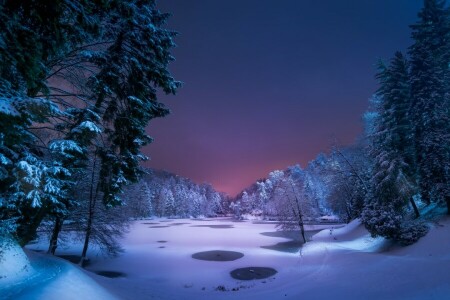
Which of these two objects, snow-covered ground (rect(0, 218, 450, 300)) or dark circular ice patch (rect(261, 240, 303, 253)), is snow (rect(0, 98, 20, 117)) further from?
dark circular ice patch (rect(261, 240, 303, 253))

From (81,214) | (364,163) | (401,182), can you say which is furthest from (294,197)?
(81,214)

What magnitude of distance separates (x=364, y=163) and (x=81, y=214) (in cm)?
3571

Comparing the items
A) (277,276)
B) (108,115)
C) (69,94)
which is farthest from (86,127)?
(277,276)

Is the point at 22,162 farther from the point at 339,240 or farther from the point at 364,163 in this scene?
the point at 364,163

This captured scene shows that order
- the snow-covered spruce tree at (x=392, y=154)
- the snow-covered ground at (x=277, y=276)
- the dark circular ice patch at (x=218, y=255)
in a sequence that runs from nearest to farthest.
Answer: the snow-covered ground at (x=277, y=276)
the snow-covered spruce tree at (x=392, y=154)
the dark circular ice patch at (x=218, y=255)

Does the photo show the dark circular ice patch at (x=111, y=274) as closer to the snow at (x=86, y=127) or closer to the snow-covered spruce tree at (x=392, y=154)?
the snow at (x=86, y=127)

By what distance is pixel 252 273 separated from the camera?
68.4 ft

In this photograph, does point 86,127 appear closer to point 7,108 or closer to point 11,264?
point 7,108

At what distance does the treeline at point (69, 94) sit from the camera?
4824mm

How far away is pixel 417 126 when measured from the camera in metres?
19.7

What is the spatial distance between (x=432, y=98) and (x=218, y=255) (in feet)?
81.9

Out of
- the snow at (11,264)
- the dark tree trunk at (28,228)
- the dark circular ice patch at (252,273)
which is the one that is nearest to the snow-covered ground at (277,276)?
the snow at (11,264)

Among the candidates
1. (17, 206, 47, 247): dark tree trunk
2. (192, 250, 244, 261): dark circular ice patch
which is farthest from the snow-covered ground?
(192, 250, 244, 261): dark circular ice patch

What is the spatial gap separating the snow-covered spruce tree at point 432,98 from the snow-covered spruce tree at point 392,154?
2059 mm
